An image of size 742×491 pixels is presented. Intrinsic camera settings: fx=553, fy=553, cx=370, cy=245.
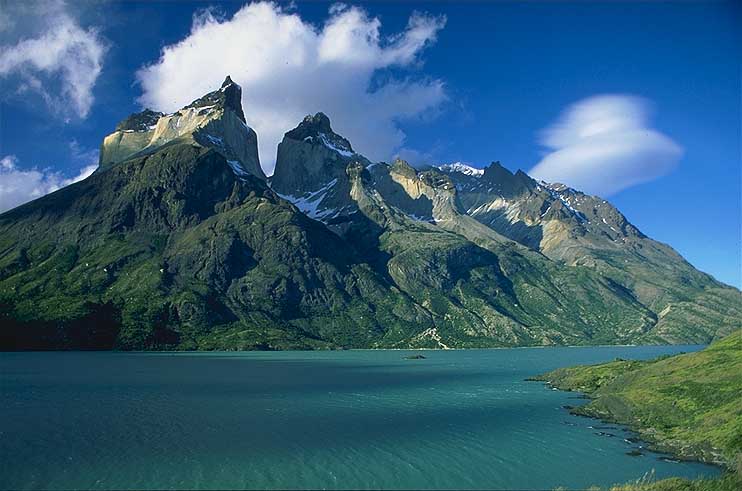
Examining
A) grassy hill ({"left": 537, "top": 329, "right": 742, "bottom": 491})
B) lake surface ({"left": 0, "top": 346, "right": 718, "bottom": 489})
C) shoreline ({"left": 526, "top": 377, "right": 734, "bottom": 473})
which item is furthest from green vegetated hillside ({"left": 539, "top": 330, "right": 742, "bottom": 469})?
lake surface ({"left": 0, "top": 346, "right": 718, "bottom": 489})

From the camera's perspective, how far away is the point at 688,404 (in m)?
87.2

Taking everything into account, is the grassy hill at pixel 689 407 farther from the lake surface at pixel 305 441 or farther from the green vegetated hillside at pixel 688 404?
the lake surface at pixel 305 441

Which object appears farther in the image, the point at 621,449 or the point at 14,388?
the point at 14,388

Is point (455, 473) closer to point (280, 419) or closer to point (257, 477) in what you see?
point (257, 477)

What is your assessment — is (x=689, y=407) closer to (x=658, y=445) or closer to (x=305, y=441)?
(x=658, y=445)

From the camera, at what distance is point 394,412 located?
109 metres

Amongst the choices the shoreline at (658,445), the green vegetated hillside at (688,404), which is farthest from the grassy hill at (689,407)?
the shoreline at (658,445)

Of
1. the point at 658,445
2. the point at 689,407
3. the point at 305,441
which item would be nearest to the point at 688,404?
the point at 689,407

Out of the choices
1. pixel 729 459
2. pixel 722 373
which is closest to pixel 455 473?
pixel 729 459

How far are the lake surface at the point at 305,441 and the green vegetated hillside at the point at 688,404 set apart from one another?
4.75m

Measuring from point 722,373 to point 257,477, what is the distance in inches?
3026

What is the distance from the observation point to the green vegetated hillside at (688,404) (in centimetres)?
7200

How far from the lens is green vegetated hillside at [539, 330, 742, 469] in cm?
7200

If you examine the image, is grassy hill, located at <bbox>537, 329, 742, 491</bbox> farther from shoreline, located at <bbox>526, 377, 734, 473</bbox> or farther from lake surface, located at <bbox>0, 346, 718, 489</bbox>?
lake surface, located at <bbox>0, 346, 718, 489</bbox>
